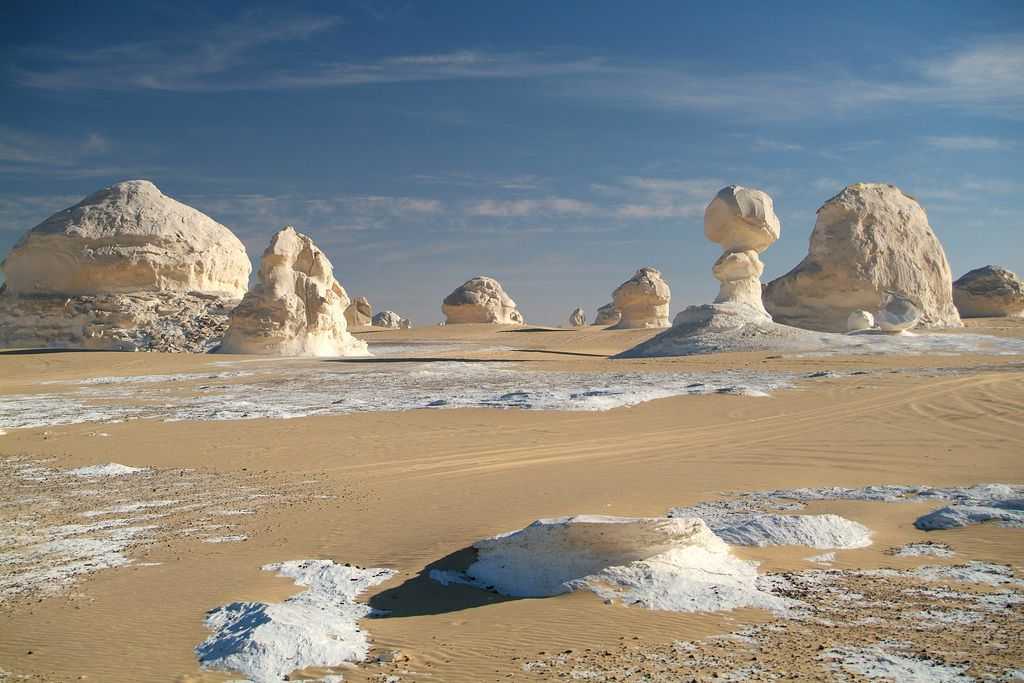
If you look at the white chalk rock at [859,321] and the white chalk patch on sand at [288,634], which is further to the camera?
the white chalk rock at [859,321]

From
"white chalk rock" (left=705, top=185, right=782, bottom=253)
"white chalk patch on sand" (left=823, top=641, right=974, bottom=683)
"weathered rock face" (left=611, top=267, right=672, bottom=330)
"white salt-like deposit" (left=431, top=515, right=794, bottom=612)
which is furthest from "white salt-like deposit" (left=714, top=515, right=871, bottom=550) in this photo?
"weathered rock face" (left=611, top=267, right=672, bottom=330)

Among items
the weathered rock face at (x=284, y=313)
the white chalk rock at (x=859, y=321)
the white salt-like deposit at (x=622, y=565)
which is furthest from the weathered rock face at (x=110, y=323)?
the white salt-like deposit at (x=622, y=565)

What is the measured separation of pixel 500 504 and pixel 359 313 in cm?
4431

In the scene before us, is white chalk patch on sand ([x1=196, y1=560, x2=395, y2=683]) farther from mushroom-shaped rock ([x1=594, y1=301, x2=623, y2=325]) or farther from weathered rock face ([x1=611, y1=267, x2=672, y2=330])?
mushroom-shaped rock ([x1=594, y1=301, x2=623, y2=325])

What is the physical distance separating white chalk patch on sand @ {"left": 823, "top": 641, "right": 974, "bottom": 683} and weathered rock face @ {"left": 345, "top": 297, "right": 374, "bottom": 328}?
4531 cm

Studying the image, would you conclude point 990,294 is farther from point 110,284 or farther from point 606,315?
point 110,284

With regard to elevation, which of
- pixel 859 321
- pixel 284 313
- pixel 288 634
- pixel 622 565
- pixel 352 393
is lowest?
pixel 288 634

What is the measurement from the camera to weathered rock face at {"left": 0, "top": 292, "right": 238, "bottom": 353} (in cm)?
2372

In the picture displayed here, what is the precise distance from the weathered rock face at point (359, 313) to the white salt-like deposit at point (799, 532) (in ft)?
143

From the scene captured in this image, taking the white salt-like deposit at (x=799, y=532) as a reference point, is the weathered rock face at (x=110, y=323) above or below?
above

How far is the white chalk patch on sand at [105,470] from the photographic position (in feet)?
25.0

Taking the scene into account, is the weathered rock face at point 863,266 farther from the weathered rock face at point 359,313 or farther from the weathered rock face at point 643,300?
the weathered rock face at point 359,313

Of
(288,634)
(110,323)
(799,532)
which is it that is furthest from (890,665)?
(110,323)

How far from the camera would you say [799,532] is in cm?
495
